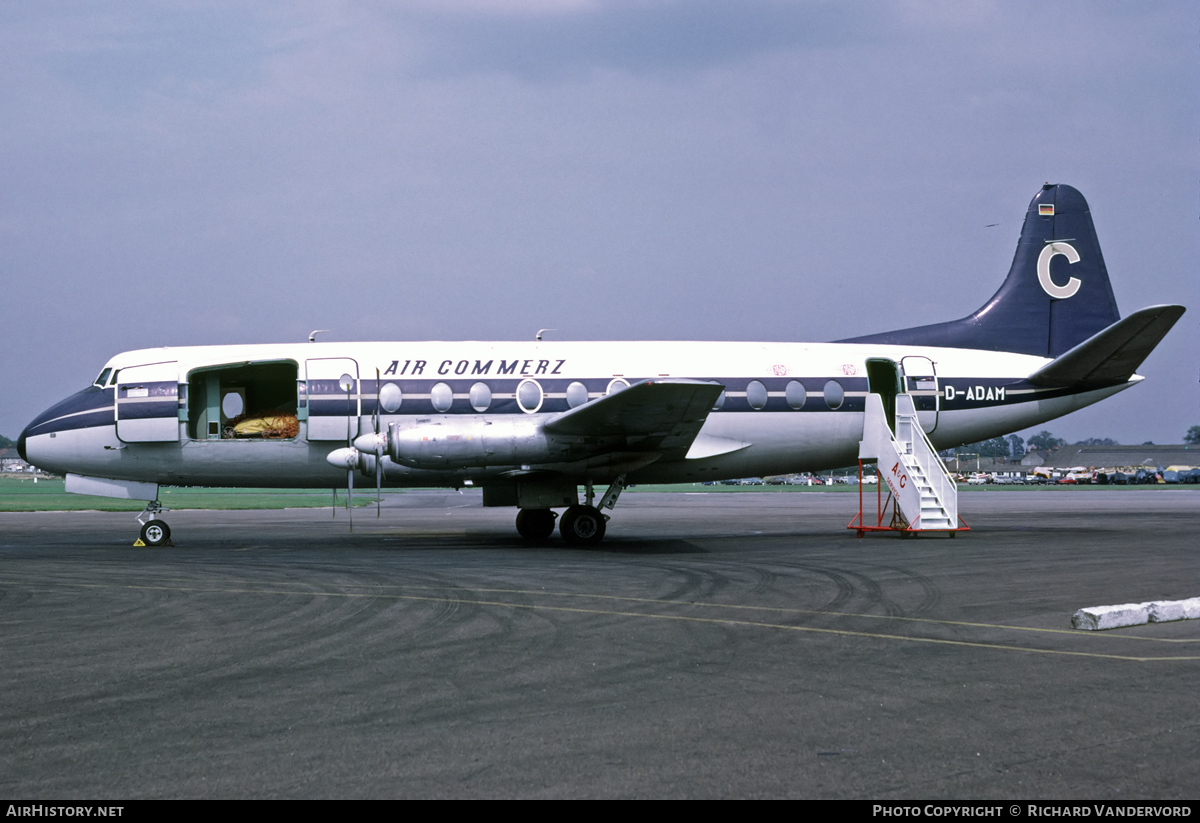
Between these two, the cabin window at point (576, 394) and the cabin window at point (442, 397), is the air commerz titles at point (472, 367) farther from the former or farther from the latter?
the cabin window at point (576, 394)

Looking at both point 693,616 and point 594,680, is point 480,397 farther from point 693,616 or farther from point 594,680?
point 594,680

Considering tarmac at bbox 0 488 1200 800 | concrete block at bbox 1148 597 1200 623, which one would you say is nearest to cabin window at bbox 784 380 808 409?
tarmac at bbox 0 488 1200 800

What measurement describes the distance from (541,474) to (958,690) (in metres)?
13.0

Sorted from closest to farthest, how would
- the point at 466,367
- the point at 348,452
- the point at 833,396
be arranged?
the point at 348,452 < the point at 466,367 < the point at 833,396

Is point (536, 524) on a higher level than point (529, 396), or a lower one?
lower

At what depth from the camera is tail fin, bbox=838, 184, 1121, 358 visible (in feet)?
76.8

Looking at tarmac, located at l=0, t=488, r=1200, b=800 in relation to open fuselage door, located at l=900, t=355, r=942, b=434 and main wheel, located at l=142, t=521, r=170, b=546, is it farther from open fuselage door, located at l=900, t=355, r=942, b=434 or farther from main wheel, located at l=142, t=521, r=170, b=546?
open fuselage door, located at l=900, t=355, r=942, b=434

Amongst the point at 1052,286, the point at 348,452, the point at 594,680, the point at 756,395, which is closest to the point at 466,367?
the point at 348,452

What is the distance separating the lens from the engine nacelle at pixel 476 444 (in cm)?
1764

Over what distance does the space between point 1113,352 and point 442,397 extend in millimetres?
14261

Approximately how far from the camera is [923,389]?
862 inches

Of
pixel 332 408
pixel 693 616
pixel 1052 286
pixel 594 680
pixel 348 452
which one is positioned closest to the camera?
pixel 594 680

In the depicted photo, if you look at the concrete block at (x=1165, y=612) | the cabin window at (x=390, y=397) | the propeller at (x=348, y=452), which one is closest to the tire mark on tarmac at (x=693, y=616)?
the concrete block at (x=1165, y=612)

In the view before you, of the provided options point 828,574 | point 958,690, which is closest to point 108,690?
point 958,690
